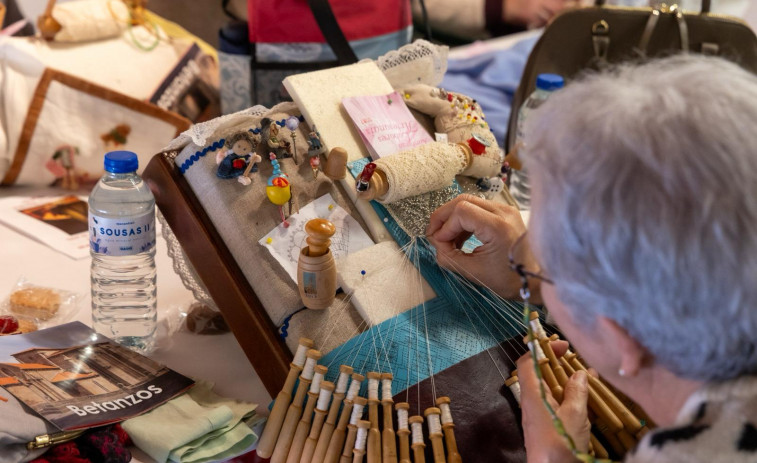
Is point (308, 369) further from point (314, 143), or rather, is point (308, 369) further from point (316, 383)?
point (314, 143)

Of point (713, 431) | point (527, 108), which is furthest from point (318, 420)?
point (527, 108)

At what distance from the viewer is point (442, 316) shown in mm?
1087

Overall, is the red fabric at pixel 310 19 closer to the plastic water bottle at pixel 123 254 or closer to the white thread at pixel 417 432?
the plastic water bottle at pixel 123 254

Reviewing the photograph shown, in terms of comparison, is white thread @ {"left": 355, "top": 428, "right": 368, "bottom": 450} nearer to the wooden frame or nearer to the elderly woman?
the wooden frame

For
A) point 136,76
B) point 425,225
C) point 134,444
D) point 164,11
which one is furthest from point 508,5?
point 134,444

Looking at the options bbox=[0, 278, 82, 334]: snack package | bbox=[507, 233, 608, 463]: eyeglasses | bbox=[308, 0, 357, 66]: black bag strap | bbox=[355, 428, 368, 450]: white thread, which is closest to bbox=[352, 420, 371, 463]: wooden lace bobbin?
bbox=[355, 428, 368, 450]: white thread

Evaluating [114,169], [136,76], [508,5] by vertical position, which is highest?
[114,169]

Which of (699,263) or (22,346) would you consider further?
(22,346)

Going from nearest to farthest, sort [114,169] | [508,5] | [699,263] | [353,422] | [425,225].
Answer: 1. [699,263]
2. [353,422]
3. [114,169]
4. [425,225]
5. [508,5]

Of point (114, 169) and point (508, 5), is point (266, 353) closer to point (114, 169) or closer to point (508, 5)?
point (114, 169)

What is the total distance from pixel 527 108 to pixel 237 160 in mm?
957

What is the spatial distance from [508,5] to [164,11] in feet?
4.26

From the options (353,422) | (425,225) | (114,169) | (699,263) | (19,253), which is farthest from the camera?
(19,253)

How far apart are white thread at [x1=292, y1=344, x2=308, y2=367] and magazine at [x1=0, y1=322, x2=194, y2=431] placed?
7.2 inches
